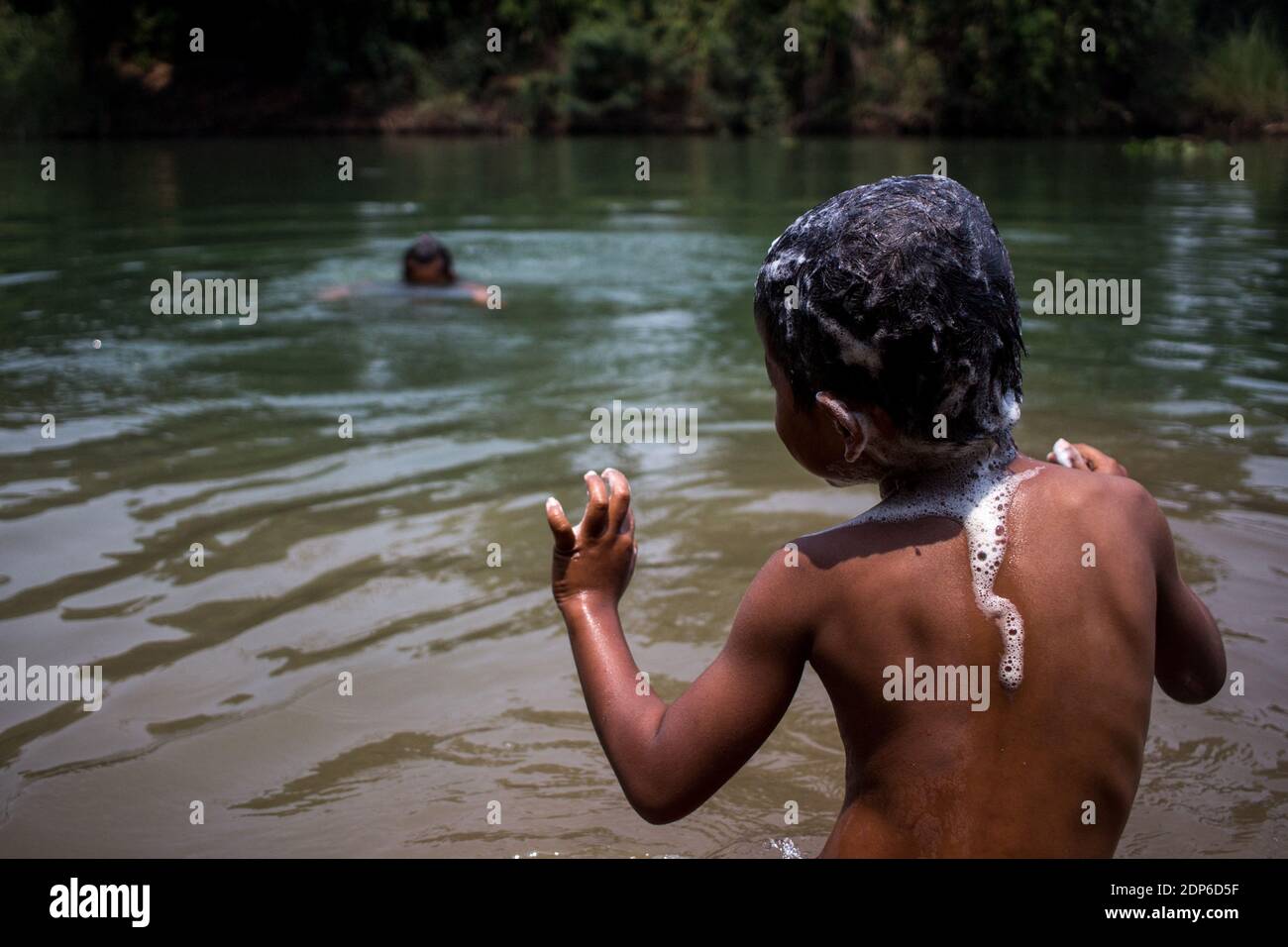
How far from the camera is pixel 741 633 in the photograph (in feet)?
6.09

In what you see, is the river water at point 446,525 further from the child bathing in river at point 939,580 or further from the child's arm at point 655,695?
the child bathing in river at point 939,580

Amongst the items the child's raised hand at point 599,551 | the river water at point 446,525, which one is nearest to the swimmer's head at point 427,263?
the river water at point 446,525

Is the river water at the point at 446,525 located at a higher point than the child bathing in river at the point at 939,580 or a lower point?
lower

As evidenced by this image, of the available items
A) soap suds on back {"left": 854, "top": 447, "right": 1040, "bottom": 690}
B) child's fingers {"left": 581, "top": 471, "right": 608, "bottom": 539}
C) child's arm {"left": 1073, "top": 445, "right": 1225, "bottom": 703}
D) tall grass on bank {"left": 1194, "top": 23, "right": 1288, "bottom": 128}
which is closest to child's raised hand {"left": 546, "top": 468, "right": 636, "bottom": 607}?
child's fingers {"left": 581, "top": 471, "right": 608, "bottom": 539}

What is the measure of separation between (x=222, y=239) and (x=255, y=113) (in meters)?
20.5

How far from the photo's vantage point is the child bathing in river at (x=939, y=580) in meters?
1.75

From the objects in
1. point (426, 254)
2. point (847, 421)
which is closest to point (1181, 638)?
point (847, 421)

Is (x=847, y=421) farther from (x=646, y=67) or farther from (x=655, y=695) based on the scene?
(x=646, y=67)

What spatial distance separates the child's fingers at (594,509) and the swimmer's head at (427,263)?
7.44 m

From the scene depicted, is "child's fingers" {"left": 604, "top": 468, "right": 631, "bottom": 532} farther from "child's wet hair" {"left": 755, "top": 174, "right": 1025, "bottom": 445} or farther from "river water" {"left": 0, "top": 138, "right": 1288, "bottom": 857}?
"river water" {"left": 0, "top": 138, "right": 1288, "bottom": 857}

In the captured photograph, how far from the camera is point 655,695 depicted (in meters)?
1.98

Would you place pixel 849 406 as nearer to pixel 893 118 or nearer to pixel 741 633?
pixel 741 633

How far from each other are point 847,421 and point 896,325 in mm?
153
